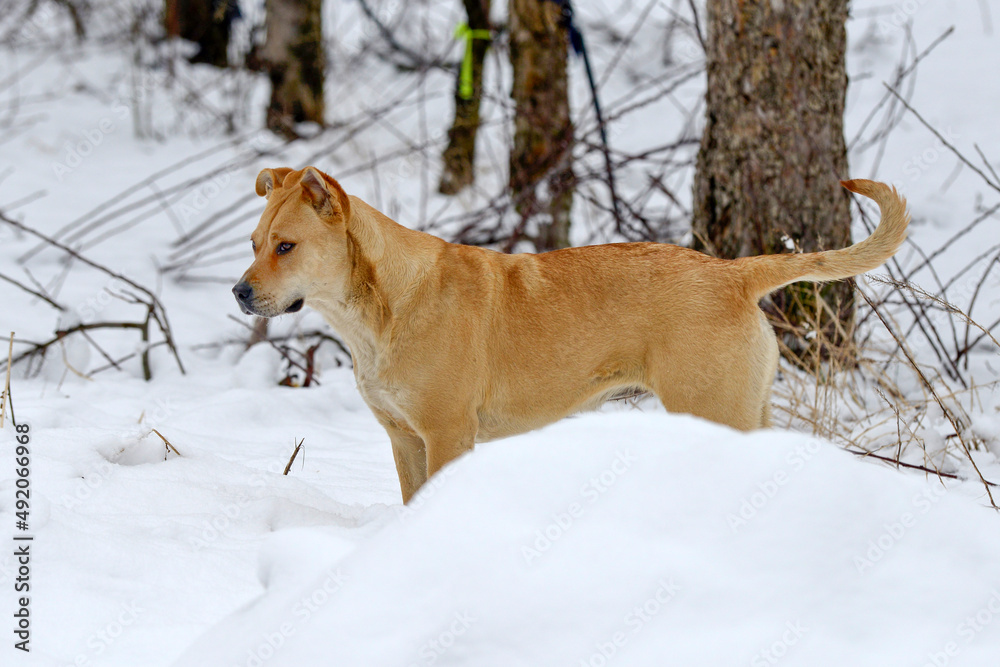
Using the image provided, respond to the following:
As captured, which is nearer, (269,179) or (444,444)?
(444,444)

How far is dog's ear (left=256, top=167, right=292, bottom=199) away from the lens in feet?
11.3

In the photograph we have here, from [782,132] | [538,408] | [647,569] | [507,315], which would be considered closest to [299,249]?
[507,315]

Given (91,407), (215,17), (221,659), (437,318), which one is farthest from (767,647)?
(215,17)

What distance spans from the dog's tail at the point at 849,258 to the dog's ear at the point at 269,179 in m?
1.90

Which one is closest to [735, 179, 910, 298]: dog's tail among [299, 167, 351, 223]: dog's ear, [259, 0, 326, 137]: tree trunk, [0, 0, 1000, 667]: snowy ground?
[0, 0, 1000, 667]: snowy ground

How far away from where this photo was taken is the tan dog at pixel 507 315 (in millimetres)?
3174

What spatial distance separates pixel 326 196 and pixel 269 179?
54 centimetres

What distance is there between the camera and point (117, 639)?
6.63ft

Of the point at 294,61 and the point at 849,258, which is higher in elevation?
the point at 849,258

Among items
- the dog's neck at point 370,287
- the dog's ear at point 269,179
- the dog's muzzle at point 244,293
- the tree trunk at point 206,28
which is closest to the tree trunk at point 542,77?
the dog's ear at point 269,179

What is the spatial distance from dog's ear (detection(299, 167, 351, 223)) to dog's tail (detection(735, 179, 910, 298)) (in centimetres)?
156

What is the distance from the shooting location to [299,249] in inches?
124

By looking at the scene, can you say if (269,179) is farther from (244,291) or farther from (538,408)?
(538,408)

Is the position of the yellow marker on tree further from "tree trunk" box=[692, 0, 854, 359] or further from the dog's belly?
the dog's belly
